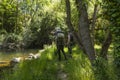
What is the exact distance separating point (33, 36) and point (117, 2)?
29327 millimetres

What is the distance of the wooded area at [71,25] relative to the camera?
443 cm

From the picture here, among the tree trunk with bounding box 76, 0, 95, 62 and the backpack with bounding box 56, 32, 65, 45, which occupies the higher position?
the tree trunk with bounding box 76, 0, 95, 62

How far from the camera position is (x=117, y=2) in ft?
13.5

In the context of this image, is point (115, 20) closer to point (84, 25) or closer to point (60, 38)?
point (84, 25)

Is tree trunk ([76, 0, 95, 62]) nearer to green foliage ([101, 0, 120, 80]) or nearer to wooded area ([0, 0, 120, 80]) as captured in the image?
wooded area ([0, 0, 120, 80])

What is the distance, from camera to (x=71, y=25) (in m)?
7.36

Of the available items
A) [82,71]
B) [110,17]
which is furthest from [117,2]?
[82,71]

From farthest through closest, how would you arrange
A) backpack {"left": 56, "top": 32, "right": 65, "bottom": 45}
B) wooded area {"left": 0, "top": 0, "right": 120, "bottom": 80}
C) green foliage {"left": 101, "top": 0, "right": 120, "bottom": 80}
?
backpack {"left": 56, "top": 32, "right": 65, "bottom": 45} → wooded area {"left": 0, "top": 0, "right": 120, "bottom": 80} → green foliage {"left": 101, "top": 0, "right": 120, "bottom": 80}

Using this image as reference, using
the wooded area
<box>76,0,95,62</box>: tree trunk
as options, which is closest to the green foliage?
the wooded area

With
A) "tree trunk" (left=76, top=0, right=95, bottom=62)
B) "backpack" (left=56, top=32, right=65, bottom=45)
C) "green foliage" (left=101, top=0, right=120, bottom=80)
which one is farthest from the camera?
"backpack" (left=56, top=32, right=65, bottom=45)

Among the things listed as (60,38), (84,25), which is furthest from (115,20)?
(60,38)

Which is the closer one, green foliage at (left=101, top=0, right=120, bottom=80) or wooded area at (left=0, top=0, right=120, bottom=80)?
green foliage at (left=101, top=0, right=120, bottom=80)

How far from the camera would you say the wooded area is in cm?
443

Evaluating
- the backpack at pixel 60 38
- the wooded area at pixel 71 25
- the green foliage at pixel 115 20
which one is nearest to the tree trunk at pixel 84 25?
the wooded area at pixel 71 25
